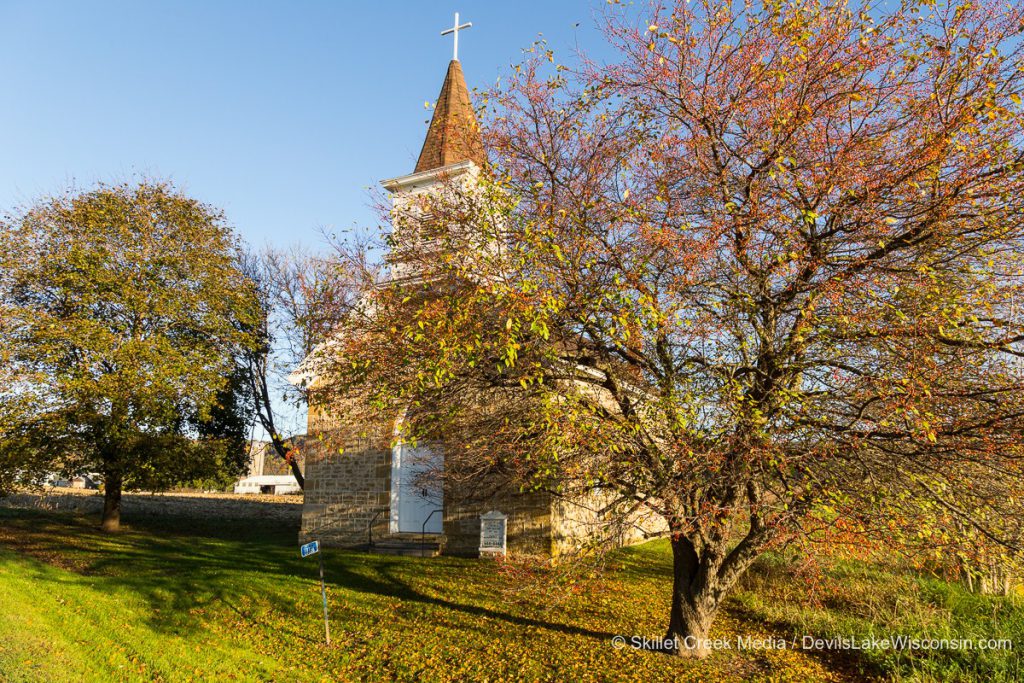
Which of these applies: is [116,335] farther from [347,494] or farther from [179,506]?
[179,506]

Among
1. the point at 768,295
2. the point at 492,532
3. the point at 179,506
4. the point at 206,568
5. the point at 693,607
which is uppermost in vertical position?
the point at 768,295

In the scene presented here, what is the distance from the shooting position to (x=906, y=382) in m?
5.98

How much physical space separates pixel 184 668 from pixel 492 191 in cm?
722

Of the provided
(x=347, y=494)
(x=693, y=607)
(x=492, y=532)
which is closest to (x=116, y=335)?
(x=347, y=494)

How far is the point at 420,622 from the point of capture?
416 inches

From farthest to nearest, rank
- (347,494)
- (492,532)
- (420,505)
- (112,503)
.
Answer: (112,503) < (347,494) < (420,505) < (492,532)

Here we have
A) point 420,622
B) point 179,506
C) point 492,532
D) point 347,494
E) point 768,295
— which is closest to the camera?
point 768,295

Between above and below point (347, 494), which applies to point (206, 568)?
below

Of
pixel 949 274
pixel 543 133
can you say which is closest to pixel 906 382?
pixel 949 274

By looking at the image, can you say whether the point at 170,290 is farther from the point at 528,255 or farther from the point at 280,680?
the point at 528,255

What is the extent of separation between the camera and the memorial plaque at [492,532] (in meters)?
14.4

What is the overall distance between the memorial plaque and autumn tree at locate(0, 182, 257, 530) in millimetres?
9661

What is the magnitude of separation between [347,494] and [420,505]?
2.03 m

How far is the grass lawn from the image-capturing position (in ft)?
27.5
